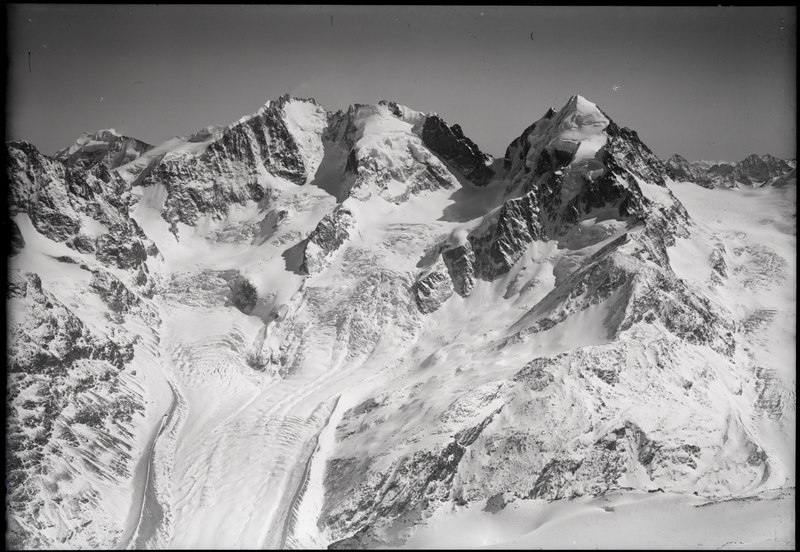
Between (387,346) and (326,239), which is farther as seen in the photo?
(326,239)

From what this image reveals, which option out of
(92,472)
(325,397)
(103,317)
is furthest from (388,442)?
(103,317)

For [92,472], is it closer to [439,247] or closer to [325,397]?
[325,397]

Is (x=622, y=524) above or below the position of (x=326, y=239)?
below

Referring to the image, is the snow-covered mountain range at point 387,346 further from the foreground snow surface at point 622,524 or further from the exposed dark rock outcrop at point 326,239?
the foreground snow surface at point 622,524

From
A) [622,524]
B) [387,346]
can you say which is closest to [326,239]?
[387,346]

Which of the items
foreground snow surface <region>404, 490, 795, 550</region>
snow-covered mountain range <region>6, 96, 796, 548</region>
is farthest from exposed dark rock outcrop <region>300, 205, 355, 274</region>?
foreground snow surface <region>404, 490, 795, 550</region>

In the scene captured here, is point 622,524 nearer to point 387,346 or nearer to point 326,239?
point 387,346

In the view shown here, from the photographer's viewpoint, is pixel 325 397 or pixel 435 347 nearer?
pixel 325 397

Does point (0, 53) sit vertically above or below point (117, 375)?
above
